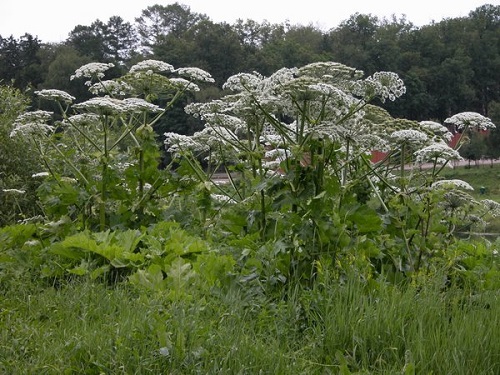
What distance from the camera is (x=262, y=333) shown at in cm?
394

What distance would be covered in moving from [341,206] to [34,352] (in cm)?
240

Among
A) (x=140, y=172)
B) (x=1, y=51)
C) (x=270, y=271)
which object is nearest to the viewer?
(x=270, y=271)

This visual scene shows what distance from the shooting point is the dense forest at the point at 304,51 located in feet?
226

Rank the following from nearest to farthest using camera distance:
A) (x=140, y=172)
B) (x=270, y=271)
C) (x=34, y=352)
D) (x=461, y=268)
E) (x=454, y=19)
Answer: (x=34, y=352)
(x=270, y=271)
(x=461, y=268)
(x=140, y=172)
(x=454, y=19)

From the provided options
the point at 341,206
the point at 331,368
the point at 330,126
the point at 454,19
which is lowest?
the point at 331,368

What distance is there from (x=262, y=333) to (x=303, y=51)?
72097 mm

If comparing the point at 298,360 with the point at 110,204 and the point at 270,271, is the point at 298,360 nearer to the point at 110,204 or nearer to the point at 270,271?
the point at 270,271

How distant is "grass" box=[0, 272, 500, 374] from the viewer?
3.41 meters

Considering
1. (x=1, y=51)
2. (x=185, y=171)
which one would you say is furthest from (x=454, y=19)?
(x=185, y=171)

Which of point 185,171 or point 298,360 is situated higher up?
point 185,171

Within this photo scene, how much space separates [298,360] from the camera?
11.9 ft

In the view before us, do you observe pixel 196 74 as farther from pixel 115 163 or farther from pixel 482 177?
pixel 482 177

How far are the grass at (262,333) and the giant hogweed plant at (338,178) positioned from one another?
50 cm

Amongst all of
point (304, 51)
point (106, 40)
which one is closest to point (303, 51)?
point (304, 51)
